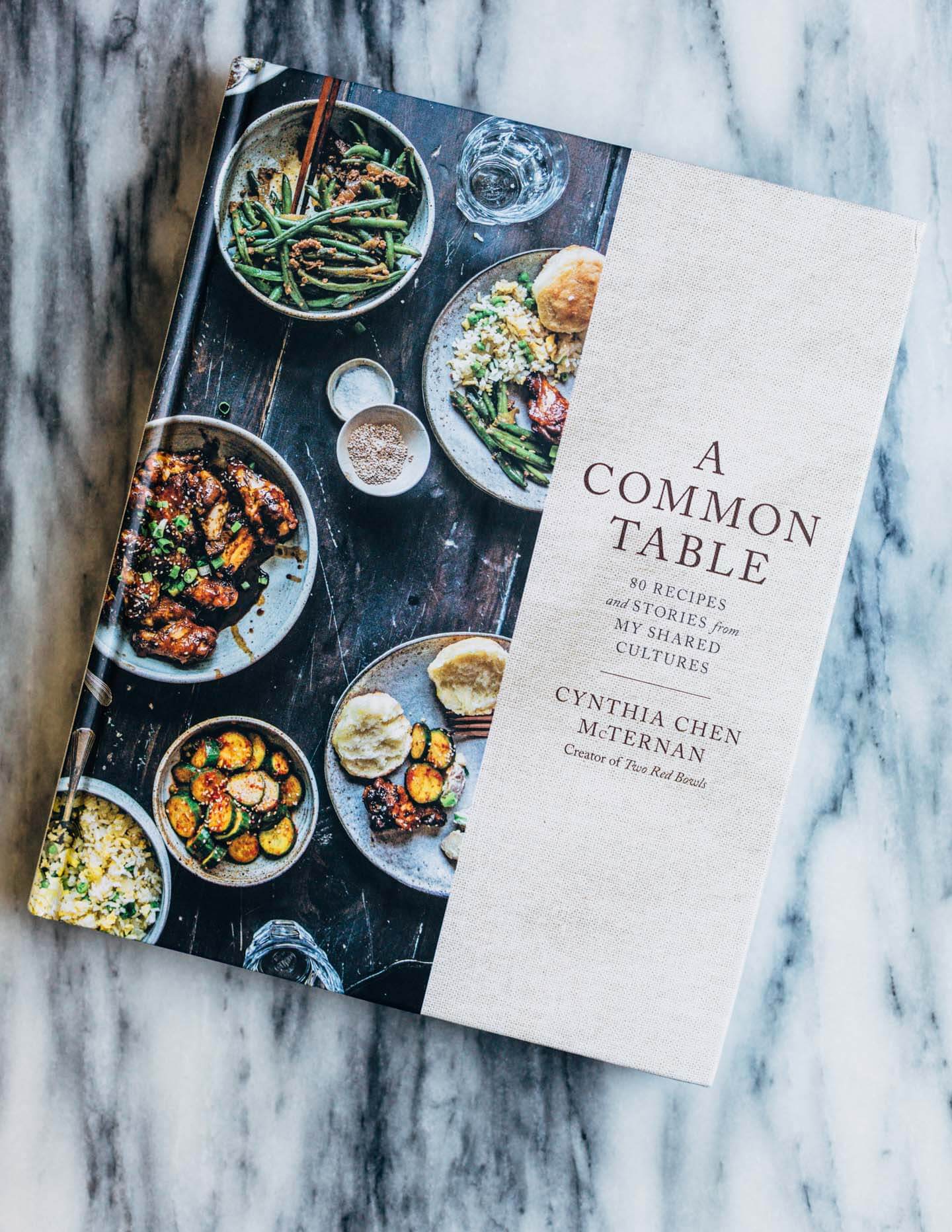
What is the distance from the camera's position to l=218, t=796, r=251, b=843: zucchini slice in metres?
0.88

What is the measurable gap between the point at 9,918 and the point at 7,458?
434 mm

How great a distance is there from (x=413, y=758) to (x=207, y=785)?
0.18m

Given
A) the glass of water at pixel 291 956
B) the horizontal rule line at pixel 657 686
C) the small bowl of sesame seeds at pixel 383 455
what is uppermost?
the small bowl of sesame seeds at pixel 383 455

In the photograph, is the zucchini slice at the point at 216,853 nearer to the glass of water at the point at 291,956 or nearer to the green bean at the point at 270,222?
the glass of water at the point at 291,956

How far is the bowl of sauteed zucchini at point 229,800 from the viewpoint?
2.89ft

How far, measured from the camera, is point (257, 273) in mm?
862

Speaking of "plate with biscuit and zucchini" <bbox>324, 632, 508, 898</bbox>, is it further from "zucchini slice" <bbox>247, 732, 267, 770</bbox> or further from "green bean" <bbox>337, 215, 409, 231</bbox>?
"green bean" <bbox>337, 215, 409, 231</bbox>

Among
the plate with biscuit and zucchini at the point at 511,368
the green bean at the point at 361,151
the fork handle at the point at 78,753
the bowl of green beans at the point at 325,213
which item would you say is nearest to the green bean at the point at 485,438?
the plate with biscuit and zucchini at the point at 511,368

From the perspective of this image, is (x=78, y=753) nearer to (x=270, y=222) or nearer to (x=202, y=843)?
(x=202, y=843)

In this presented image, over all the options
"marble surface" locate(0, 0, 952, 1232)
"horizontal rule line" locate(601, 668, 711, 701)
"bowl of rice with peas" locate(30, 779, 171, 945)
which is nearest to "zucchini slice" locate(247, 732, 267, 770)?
"bowl of rice with peas" locate(30, 779, 171, 945)

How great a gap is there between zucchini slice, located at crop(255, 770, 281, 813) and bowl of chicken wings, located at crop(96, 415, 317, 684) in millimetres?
97

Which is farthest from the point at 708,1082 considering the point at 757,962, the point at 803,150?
the point at 803,150

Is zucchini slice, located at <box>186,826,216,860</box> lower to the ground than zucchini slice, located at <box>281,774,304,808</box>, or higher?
lower

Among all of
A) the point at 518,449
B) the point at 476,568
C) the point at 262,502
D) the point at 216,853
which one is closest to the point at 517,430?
the point at 518,449
